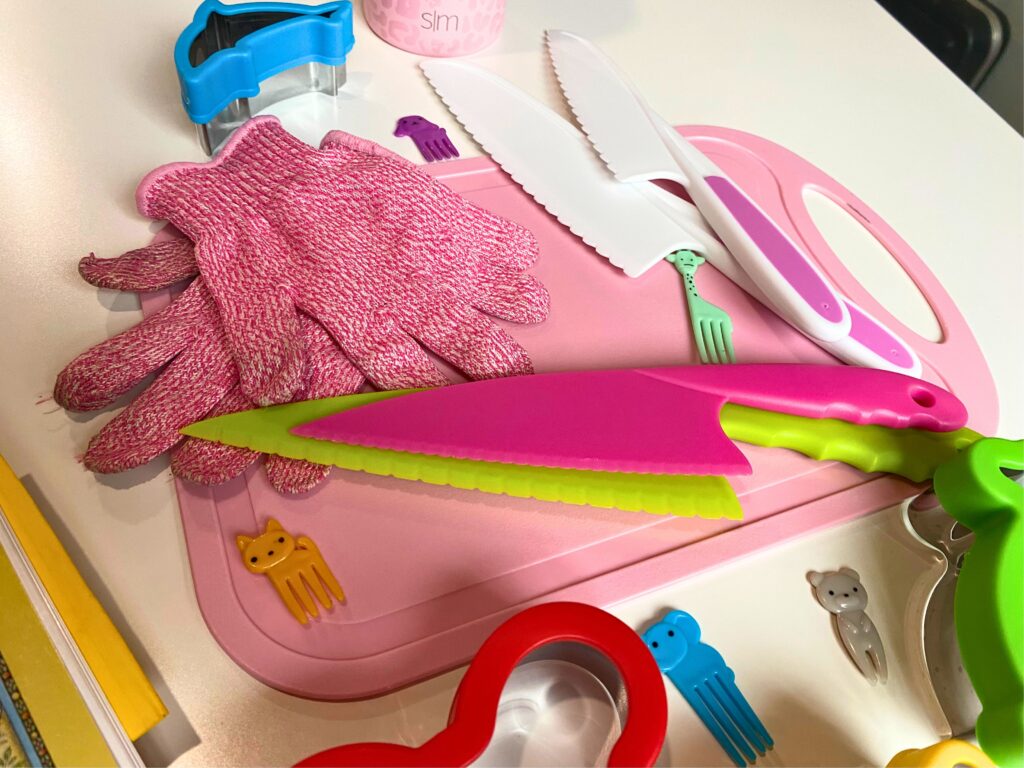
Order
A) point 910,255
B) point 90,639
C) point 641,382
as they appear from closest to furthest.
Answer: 1. point 90,639
2. point 641,382
3. point 910,255

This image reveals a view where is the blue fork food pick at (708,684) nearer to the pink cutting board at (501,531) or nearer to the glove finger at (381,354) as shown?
the pink cutting board at (501,531)

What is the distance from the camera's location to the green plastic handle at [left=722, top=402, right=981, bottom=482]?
478 millimetres

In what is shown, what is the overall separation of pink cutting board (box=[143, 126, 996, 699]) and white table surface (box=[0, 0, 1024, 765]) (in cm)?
1

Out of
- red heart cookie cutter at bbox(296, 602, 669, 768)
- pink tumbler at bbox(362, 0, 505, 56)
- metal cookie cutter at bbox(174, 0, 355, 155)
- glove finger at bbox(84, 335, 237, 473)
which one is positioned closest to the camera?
red heart cookie cutter at bbox(296, 602, 669, 768)

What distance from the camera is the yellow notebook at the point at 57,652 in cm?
32

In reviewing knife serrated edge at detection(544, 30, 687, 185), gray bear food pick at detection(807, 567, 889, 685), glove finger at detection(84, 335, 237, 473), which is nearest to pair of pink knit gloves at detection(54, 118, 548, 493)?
glove finger at detection(84, 335, 237, 473)

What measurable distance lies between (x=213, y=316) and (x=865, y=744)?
0.42 meters

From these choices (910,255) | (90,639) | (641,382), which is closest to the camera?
(90,639)

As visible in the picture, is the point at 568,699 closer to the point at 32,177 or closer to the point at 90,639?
the point at 90,639

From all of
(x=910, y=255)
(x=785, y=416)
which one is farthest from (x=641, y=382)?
(x=910, y=255)

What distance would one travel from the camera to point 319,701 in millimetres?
376

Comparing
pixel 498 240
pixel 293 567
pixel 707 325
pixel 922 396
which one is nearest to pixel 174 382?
pixel 293 567

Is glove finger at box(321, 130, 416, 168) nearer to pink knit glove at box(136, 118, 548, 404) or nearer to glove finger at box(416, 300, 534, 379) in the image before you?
pink knit glove at box(136, 118, 548, 404)

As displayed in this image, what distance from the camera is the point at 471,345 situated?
0.48 m
